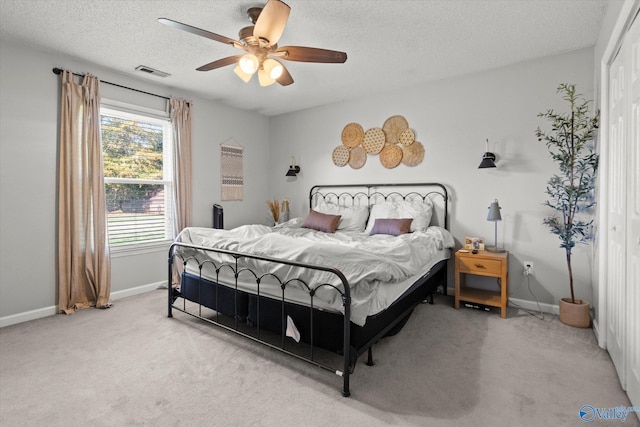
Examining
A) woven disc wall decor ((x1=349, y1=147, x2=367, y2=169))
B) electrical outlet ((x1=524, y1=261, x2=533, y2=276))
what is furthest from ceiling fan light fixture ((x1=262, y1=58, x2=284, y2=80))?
electrical outlet ((x1=524, y1=261, x2=533, y2=276))

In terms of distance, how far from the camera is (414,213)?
149 inches

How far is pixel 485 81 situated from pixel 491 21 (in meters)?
1.10

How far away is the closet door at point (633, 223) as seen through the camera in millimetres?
1690

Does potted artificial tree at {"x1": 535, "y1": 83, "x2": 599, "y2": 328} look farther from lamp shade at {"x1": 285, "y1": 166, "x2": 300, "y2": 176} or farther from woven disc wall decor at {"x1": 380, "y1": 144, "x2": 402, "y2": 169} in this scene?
lamp shade at {"x1": 285, "y1": 166, "x2": 300, "y2": 176}

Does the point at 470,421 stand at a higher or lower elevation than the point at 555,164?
lower

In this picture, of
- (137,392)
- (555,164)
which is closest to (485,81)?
(555,164)

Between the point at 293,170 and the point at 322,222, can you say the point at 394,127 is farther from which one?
the point at 293,170

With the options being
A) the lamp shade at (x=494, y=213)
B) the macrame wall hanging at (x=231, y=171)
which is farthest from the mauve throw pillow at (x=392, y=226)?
the macrame wall hanging at (x=231, y=171)

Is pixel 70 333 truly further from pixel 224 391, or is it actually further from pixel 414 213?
pixel 414 213

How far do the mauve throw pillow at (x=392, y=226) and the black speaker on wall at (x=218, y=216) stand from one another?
2.13 m

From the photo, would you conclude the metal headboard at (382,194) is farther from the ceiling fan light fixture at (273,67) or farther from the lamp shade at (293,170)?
the ceiling fan light fixture at (273,67)

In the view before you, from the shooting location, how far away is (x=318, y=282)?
203cm

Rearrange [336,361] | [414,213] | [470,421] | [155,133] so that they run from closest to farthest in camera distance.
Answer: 1. [470,421]
2. [336,361]
3. [414,213]
4. [155,133]

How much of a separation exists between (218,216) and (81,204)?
1.59 metres
